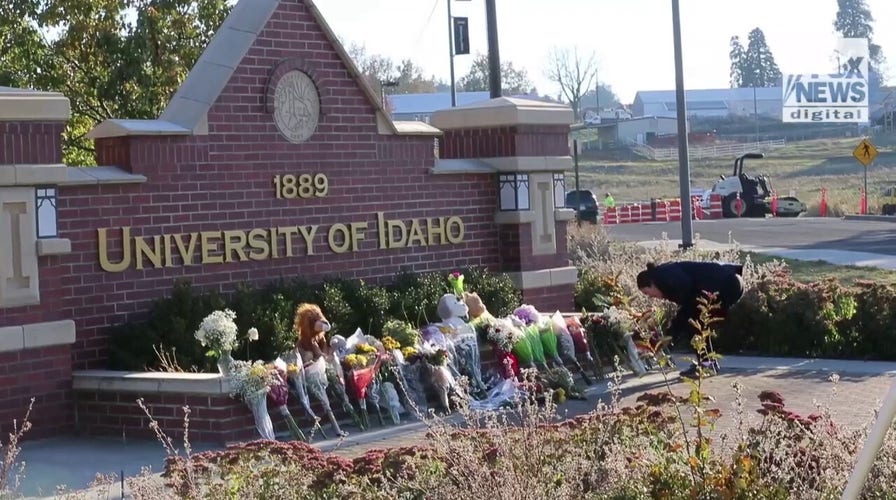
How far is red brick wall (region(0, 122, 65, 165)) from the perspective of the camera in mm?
11016

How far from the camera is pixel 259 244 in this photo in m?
12.9

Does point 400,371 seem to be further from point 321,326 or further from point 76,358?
point 76,358

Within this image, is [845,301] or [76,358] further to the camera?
[845,301]

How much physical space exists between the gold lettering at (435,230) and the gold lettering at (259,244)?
219 cm

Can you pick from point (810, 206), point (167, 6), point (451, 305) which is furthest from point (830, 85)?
point (451, 305)

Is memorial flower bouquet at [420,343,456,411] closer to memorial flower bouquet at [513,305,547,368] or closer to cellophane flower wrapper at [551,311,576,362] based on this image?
memorial flower bouquet at [513,305,547,368]

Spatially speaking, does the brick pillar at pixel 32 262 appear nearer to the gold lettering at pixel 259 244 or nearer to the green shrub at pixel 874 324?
the gold lettering at pixel 259 244

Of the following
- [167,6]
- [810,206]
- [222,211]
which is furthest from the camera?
[810,206]

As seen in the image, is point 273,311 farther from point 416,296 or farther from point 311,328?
point 416,296

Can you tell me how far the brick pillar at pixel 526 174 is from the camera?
1511cm

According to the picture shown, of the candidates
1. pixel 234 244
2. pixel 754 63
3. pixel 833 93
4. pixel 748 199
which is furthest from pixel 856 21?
pixel 234 244

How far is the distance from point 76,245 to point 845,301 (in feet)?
26.5

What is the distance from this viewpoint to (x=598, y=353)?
13.8 m

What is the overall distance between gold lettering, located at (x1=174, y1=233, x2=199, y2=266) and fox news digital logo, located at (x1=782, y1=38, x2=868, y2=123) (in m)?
63.7
